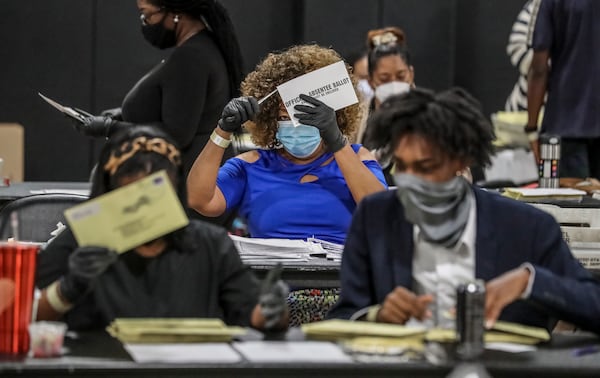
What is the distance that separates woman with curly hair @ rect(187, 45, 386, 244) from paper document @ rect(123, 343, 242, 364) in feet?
5.27

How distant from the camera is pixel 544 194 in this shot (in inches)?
199

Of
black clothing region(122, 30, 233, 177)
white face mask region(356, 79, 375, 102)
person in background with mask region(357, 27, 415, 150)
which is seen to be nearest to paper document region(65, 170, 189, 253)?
black clothing region(122, 30, 233, 177)

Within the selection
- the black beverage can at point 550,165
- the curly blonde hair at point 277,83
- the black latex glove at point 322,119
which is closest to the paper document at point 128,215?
the black latex glove at point 322,119

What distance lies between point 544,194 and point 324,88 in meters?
1.36

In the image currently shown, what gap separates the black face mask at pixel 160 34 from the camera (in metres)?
5.01

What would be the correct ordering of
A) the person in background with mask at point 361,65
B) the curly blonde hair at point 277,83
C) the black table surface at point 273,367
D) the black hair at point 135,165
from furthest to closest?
the person in background with mask at point 361,65 < the curly blonde hair at point 277,83 < the black hair at point 135,165 < the black table surface at point 273,367

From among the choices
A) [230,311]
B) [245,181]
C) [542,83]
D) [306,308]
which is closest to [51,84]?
[542,83]

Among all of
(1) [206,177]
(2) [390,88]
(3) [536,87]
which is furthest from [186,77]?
(3) [536,87]

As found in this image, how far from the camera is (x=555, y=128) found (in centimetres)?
646

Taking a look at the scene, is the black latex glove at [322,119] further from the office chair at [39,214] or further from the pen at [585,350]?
the pen at [585,350]

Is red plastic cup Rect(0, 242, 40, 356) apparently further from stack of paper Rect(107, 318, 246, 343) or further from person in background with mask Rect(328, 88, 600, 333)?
person in background with mask Rect(328, 88, 600, 333)

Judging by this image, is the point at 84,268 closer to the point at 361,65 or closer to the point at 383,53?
the point at 383,53

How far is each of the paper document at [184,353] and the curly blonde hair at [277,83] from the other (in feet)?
6.02

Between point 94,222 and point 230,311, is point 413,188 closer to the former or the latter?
point 230,311
